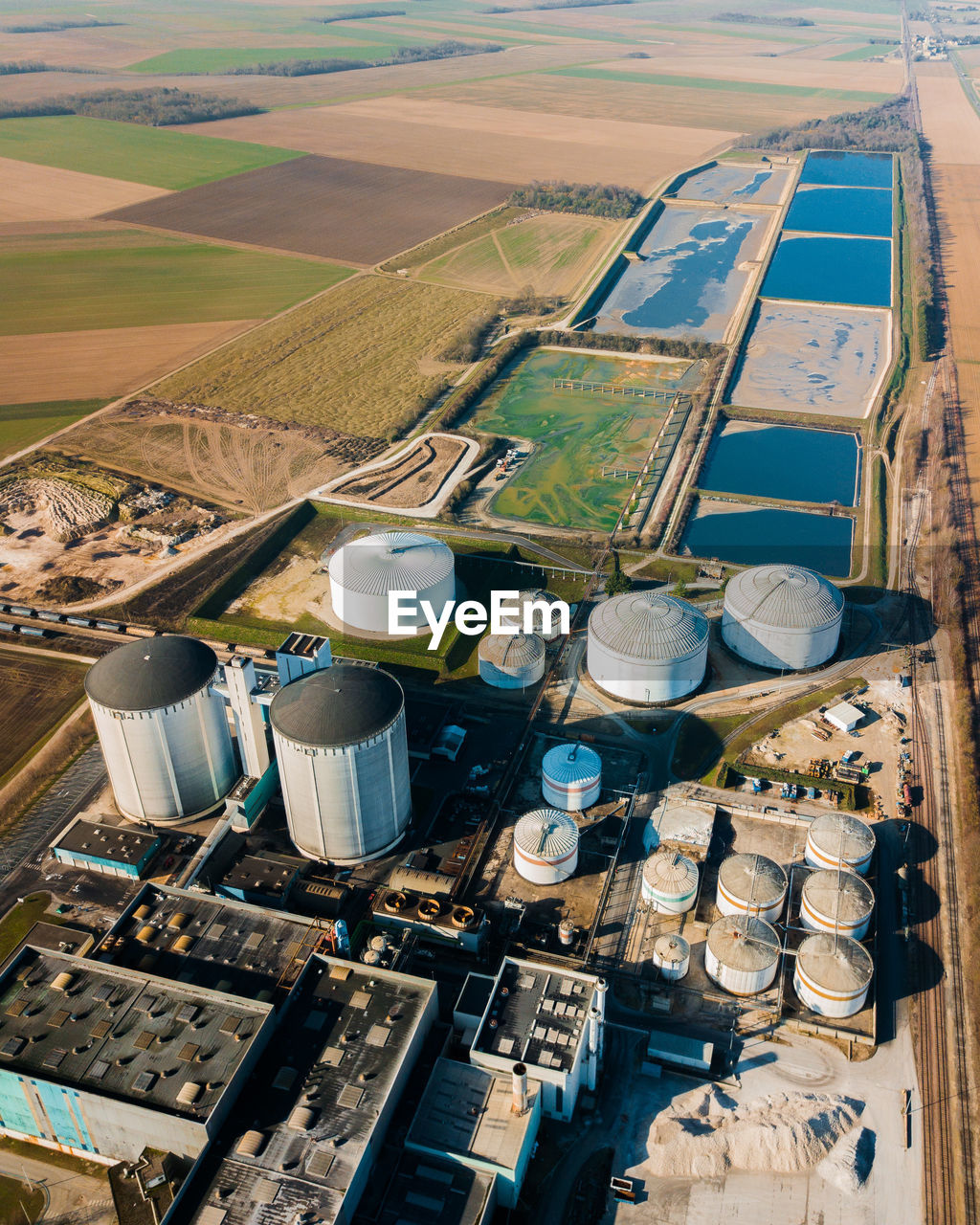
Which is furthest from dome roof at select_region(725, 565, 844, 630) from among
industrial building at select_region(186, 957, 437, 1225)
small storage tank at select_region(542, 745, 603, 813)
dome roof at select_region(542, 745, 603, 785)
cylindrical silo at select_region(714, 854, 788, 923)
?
industrial building at select_region(186, 957, 437, 1225)

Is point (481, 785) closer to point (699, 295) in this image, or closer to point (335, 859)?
point (335, 859)

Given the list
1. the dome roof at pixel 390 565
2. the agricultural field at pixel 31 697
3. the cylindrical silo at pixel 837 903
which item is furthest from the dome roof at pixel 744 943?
the agricultural field at pixel 31 697

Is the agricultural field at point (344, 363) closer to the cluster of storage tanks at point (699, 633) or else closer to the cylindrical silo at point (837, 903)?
the cluster of storage tanks at point (699, 633)

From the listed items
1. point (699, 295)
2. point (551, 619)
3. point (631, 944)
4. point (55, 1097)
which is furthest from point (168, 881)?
point (699, 295)

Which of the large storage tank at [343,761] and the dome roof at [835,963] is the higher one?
the large storage tank at [343,761]

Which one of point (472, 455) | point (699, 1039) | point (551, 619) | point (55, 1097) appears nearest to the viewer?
point (55, 1097)

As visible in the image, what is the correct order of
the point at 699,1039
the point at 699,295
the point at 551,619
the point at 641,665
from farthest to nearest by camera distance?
the point at 699,295, the point at 551,619, the point at 641,665, the point at 699,1039

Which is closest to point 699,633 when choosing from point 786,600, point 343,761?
point 786,600

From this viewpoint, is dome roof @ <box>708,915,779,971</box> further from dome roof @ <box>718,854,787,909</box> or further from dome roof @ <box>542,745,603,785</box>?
dome roof @ <box>542,745,603,785</box>
